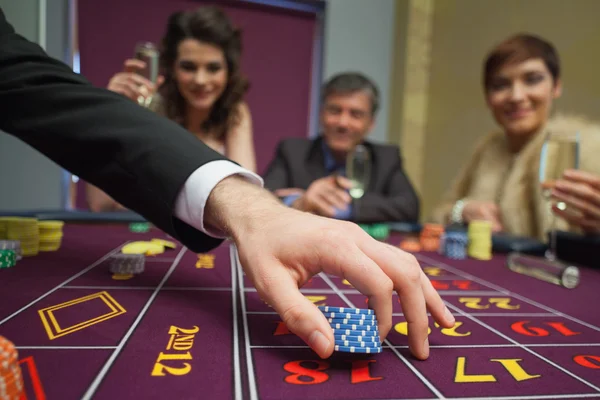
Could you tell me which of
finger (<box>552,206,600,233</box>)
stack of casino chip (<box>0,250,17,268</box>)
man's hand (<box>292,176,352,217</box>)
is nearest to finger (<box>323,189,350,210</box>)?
man's hand (<box>292,176,352,217</box>)

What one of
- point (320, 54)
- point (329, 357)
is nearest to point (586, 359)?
point (329, 357)

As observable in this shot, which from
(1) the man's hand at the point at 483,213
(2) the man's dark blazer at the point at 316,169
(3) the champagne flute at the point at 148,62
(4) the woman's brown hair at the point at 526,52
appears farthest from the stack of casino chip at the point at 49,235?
(4) the woman's brown hair at the point at 526,52

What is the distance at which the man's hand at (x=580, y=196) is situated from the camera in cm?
155

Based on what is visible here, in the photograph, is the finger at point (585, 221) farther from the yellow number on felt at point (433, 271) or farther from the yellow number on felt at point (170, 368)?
the yellow number on felt at point (170, 368)

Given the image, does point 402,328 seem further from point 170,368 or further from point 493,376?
point 170,368

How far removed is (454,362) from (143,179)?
68 centimetres

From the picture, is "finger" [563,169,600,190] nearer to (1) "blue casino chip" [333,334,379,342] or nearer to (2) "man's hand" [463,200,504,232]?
(2) "man's hand" [463,200,504,232]

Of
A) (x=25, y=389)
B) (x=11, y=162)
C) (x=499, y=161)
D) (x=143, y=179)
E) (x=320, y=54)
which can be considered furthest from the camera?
(x=320, y=54)

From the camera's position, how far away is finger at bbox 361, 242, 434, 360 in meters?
0.71

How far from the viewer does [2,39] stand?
1.00 metres

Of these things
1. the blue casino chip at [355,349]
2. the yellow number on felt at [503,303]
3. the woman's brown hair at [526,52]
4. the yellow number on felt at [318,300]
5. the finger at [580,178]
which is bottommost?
the yellow number on felt at [503,303]

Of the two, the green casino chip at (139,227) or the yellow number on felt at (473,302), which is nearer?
the yellow number on felt at (473,302)

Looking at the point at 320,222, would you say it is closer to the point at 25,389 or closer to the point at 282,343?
the point at 282,343

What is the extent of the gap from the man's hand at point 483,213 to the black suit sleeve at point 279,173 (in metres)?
1.33
